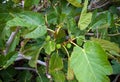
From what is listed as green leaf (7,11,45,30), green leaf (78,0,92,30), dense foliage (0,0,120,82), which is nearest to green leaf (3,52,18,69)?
dense foliage (0,0,120,82)

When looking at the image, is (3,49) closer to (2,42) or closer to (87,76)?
(2,42)

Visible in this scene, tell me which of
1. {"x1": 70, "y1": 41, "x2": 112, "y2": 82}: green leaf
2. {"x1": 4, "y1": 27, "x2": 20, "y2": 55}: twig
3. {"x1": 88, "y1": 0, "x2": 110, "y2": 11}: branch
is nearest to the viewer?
{"x1": 70, "y1": 41, "x2": 112, "y2": 82}: green leaf

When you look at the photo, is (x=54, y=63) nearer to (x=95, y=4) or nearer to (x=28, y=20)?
(x=28, y=20)

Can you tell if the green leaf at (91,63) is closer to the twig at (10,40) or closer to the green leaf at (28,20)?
the green leaf at (28,20)

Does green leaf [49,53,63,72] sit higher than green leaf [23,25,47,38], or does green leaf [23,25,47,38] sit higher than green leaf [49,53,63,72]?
green leaf [23,25,47,38]

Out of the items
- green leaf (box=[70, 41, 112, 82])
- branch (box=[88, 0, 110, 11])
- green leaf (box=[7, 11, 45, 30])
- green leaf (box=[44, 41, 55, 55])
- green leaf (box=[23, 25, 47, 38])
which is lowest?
green leaf (box=[70, 41, 112, 82])

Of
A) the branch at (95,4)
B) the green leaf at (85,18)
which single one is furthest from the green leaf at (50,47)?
the branch at (95,4)

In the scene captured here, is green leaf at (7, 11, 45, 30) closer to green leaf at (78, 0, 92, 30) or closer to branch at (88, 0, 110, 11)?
green leaf at (78, 0, 92, 30)

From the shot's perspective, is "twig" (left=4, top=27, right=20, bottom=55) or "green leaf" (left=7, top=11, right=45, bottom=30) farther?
"twig" (left=4, top=27, right=20, bottom=55)

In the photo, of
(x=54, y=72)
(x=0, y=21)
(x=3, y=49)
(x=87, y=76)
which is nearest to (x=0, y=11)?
(x=0, y=21)
